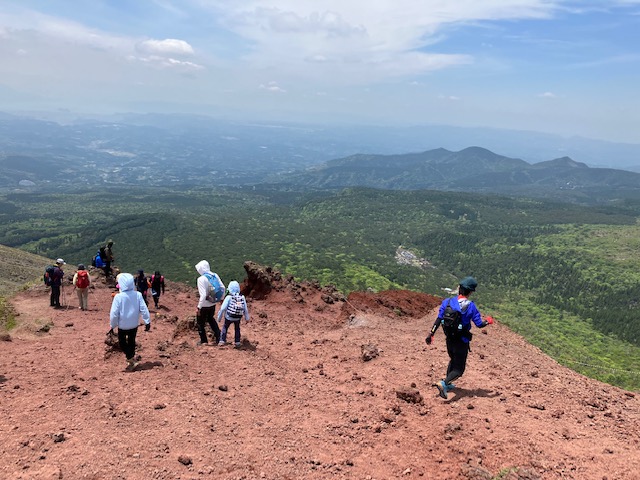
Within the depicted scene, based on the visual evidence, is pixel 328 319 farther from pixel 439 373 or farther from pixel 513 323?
pixel 513 323

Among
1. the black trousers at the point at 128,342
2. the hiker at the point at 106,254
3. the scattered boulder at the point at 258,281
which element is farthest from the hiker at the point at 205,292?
the hiker at the point at 106,254

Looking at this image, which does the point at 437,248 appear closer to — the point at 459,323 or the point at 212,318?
the point at 212,318

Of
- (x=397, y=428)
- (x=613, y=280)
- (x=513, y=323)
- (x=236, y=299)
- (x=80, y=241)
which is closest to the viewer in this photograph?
(x=397, y=428)

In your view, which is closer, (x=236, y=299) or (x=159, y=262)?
(x=236, y=299)

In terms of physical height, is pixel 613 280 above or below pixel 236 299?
below

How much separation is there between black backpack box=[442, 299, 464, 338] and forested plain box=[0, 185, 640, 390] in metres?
5.07

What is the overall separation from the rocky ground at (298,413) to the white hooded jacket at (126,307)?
108 cm

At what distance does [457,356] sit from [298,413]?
3203mm

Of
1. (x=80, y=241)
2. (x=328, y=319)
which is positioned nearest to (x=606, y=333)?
(x=328, y=319)

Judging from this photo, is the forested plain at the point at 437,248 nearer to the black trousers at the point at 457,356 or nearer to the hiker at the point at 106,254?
the black trousers at the point at 457,356

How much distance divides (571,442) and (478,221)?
149 metres

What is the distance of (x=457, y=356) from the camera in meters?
7.43

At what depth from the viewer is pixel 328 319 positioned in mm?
16578

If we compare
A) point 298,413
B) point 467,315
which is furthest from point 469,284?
point 298,413
